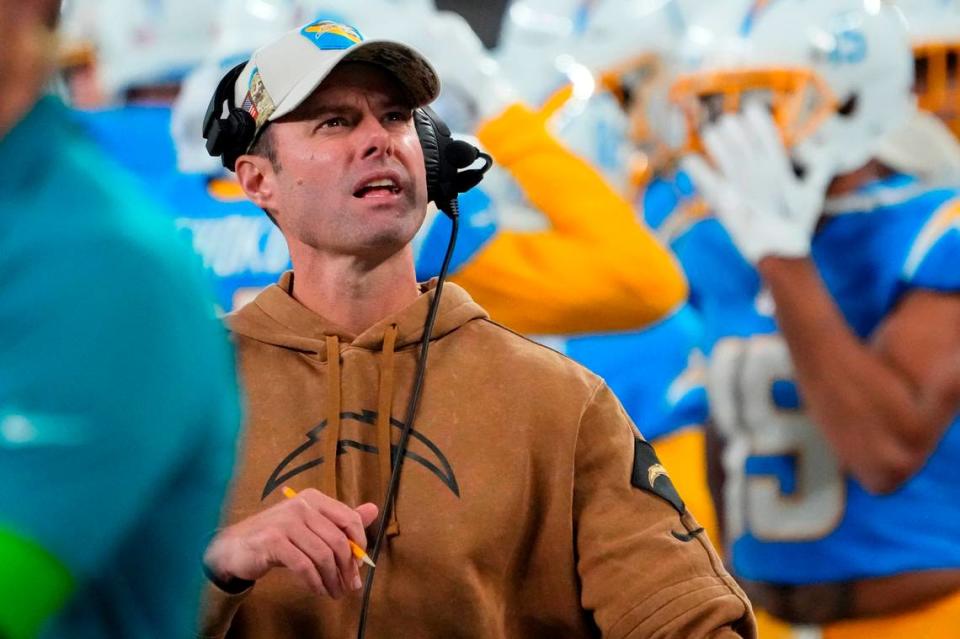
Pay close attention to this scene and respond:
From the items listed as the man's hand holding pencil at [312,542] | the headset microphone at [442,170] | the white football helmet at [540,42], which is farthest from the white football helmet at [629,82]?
the man's hand holding pencil at [312,542]

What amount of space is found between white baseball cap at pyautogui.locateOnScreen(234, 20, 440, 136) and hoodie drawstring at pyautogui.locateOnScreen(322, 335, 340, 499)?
272 mm

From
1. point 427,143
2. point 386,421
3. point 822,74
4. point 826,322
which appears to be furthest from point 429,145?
point 822,74

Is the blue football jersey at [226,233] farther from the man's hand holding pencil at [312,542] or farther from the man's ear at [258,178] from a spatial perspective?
the man's hand holding pencil at [312,542]

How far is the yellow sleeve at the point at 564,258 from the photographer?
335cm

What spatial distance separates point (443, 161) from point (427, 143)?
0.03m

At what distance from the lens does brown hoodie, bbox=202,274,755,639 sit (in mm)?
1919

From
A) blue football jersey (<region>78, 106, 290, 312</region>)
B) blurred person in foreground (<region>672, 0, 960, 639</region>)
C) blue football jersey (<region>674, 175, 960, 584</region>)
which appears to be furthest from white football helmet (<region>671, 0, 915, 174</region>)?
blue football jersey (<region>78, 106, 290, 312</region>)

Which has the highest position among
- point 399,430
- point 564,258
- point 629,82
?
point 399,430

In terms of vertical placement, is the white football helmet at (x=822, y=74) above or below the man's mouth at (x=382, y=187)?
below

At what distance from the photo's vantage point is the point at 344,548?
5.58 ft

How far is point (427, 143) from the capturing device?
2090 mm

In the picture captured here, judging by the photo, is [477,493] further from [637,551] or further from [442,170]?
[442,170]

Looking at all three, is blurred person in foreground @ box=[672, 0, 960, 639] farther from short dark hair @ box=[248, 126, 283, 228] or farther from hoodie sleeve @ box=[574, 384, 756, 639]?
short dark hair @ box=[248, 126, 283, 228]

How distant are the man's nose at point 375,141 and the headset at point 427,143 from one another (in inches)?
2.6
